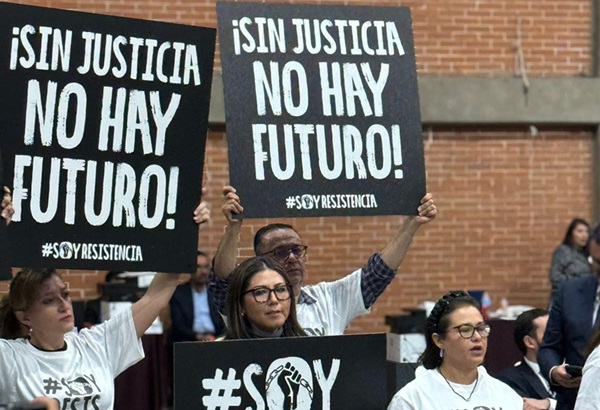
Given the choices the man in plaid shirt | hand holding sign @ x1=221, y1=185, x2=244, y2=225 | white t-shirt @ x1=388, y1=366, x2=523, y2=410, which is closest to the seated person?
white t-shirt @ x1=388, y1=366, x2=523, y2=410

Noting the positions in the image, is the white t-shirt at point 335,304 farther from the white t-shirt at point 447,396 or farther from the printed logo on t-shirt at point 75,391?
the printed logo on t-shirt at point 75,391

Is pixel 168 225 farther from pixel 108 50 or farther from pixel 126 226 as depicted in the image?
pixel 108 50

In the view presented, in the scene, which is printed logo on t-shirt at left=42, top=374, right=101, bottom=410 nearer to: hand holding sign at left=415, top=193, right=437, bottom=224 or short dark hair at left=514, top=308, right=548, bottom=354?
hand holding sign at left=415, top=193, right=437, bottom=224

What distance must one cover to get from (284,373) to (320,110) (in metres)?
1.42

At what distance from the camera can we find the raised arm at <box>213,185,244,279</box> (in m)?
5.54

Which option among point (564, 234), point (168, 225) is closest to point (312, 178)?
point (168, 225)

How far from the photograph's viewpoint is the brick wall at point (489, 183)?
1230 centimetres

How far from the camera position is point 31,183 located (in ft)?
16.7

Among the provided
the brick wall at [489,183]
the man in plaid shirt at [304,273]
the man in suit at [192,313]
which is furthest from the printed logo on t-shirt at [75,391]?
the brick wall at [489,183]

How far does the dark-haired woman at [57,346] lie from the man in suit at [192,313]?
17.7 feet

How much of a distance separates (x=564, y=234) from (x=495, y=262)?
2.40 feet

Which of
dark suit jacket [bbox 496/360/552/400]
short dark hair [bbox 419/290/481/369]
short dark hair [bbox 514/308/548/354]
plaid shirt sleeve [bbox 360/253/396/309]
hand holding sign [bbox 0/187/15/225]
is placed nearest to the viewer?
hand holding sign [bbox 0/187/15/225]

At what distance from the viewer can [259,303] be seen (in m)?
4.99

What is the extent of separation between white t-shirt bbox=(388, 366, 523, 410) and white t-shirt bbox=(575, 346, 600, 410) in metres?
0.40
